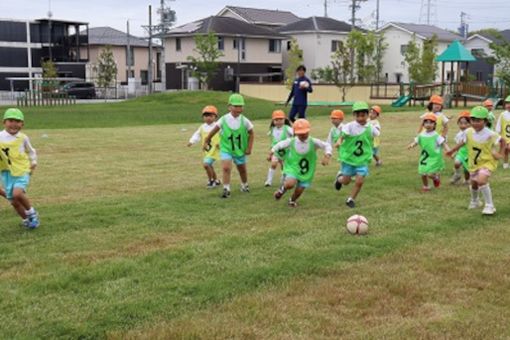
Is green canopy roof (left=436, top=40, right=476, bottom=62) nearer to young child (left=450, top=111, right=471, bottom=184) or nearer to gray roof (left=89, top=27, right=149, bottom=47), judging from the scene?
young child (left=450, top=111, right=471, bottom=184)

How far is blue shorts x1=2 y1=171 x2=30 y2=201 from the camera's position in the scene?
7.88 metres

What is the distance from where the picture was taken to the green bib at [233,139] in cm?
1035

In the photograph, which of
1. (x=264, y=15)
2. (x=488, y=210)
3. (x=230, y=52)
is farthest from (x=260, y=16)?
(x=488, y=210)

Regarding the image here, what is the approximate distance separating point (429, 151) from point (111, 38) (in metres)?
67.5

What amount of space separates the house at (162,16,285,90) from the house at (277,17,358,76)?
6.55ft

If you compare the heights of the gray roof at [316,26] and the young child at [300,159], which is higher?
the gray roof at [316,26]

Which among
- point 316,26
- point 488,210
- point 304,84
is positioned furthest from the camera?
point 316,26

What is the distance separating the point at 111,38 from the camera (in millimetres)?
73500

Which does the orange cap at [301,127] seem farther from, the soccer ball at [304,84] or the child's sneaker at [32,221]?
the soccer ball at [304,84]

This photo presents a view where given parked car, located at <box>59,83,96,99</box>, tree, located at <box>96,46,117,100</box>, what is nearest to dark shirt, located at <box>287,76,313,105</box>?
parked car, located at <box>59,83,96,99</box>

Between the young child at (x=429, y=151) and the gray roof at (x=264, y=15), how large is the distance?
58.8 meters

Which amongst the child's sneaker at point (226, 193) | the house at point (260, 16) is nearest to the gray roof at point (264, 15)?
the house at point (260, 16)

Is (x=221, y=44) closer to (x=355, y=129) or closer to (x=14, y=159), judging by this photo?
(x=355, y=129)

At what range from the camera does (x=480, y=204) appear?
918cm
